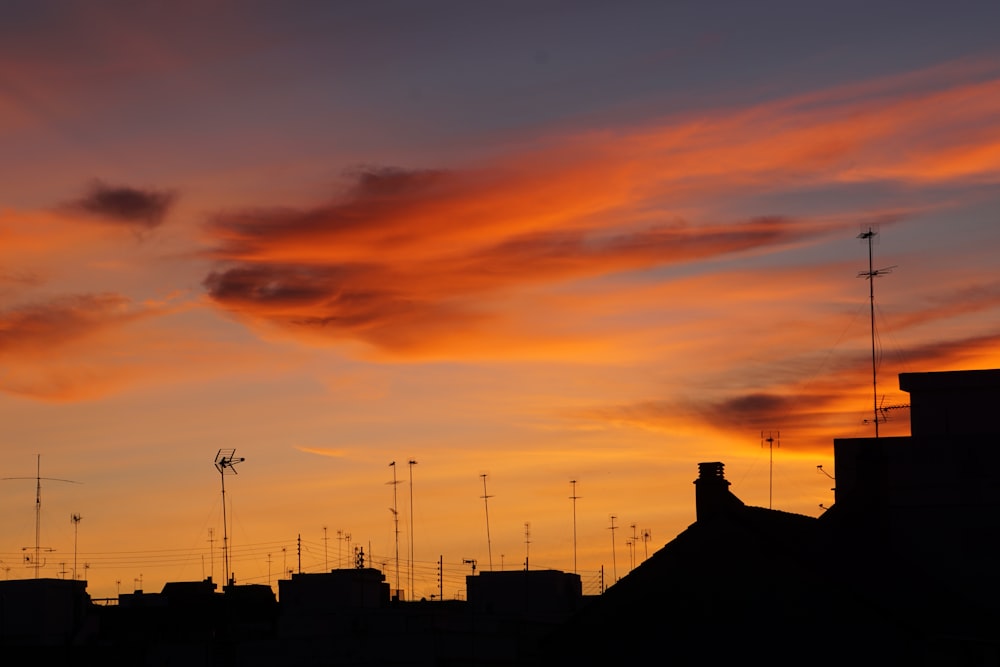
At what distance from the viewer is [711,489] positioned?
5459cm

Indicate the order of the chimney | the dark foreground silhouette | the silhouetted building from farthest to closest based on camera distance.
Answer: the chimney
the dark foreground silhouette
the silhouetted building

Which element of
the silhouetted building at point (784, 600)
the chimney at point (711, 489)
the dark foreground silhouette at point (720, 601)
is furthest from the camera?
the chimney at point (711, 489)

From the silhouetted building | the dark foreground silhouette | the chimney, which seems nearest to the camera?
the silhouetted building

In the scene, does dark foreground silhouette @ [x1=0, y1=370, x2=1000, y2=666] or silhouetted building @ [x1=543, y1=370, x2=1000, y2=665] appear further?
dark foreground silhouette @ [x1=0, y1=370, x2=1000, y2=666]

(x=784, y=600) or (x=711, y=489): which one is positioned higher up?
(x=711, y=489)

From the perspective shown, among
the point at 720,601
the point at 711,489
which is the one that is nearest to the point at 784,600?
the point at 720,601

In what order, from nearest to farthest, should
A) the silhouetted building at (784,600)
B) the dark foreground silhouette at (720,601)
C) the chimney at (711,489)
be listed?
the silhouetted building at (784,600), the dark foreground silhouette at (720,601), the chimney at (711,489)

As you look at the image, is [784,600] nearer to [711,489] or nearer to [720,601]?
[720,601]

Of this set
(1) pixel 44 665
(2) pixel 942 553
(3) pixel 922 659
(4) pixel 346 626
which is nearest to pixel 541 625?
(4) pixel 346 626

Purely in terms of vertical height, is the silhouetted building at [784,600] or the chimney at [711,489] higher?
the chimney at [711,489]

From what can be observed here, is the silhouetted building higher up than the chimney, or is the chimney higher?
the chimney

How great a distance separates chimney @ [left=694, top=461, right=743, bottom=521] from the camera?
178 feet

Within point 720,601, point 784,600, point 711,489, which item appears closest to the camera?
point 784,600

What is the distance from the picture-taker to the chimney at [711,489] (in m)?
54.3
